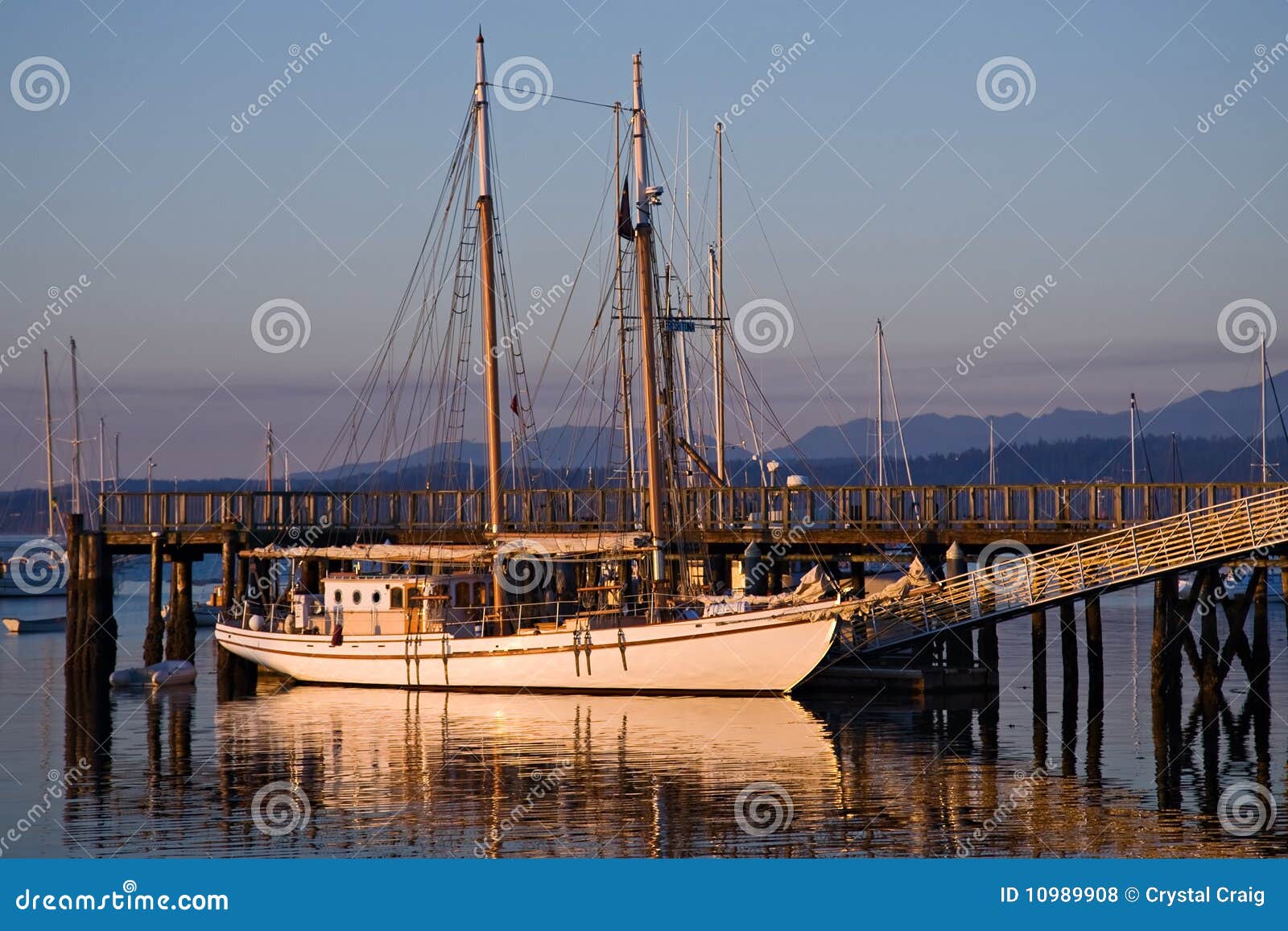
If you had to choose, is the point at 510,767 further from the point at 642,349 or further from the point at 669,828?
the point at 642,349

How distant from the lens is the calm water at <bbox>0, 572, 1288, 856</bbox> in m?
27.9

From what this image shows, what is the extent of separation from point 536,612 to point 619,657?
6.59m

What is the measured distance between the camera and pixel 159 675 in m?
53.2

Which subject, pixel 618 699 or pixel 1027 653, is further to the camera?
pixel 1027 653

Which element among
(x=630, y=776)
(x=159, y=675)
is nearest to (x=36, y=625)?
(x=159, y=675)

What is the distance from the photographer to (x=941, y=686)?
4578cm

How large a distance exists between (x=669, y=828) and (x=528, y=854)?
3086mm

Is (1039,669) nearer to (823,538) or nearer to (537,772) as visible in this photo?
(823,538)

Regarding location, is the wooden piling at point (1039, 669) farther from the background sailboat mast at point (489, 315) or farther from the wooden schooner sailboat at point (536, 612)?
the background sailboat mast at point (489, 315)

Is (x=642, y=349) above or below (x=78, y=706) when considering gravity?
above

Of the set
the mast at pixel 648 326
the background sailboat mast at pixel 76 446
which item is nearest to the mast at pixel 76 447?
the background sailboat mast at pixel 76 446

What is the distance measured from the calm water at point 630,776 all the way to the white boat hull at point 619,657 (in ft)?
2.43

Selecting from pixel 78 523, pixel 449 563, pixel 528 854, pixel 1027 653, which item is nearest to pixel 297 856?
pixel 528 854

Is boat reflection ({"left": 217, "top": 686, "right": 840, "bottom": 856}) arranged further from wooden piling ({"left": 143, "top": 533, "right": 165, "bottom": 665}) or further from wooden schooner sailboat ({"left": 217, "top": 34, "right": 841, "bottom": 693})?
wooden piling ({"left": 143, "top": 533, "right": 165, "bottom": 665})
